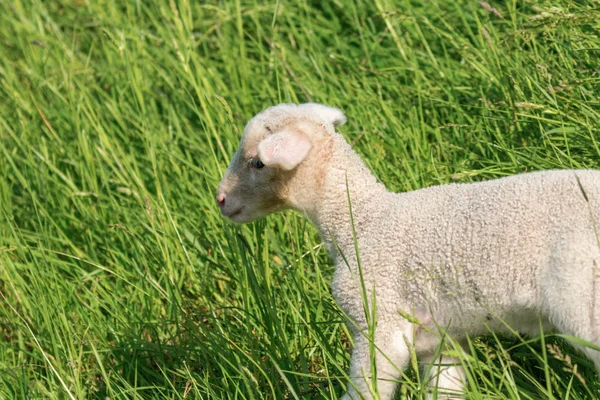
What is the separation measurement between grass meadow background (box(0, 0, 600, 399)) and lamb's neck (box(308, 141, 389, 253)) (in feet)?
1.12

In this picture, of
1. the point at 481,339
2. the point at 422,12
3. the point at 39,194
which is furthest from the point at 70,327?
the point at 422,12

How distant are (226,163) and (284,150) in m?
1.42

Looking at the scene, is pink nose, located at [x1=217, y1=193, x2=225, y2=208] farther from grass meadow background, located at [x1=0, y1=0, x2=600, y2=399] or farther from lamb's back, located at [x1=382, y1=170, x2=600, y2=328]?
lamb's back, located at [x1=382, y1=170, x2=600, y2=328]

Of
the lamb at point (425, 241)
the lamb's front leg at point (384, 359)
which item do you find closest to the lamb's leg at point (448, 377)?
the lamb at point (425, 241)

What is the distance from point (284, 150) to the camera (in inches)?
133

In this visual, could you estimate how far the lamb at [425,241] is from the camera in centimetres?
284

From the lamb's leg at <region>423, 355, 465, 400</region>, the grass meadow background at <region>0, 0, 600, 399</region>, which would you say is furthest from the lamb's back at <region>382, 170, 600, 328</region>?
the lamb's leg at <region>423, 355, 465, 400</region>

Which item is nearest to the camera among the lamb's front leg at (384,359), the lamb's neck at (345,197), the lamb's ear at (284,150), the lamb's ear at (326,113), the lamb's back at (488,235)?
the lamb's back at (488,235)

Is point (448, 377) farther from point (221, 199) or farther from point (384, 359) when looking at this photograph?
point (221, 199)

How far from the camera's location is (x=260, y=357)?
152 inches

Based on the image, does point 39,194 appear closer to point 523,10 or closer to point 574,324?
point 523,10

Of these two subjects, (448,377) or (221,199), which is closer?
(448,377)

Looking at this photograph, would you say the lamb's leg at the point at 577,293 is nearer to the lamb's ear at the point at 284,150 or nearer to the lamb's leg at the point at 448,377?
the lamb's leg at the point at 448,377

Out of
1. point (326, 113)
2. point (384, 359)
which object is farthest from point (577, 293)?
point (326, 113)
